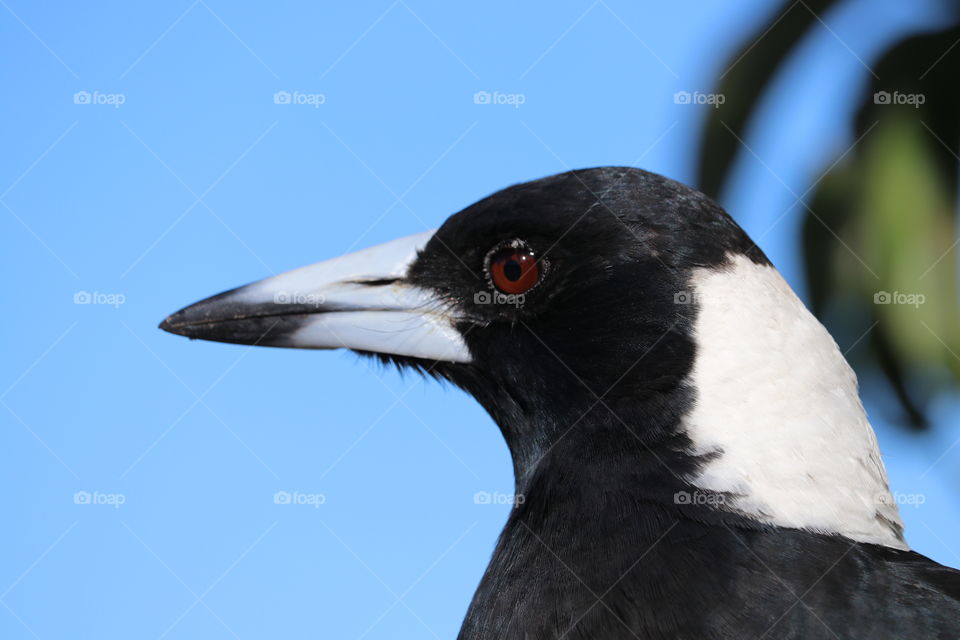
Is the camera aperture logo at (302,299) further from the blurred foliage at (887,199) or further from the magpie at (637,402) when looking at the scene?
the blurred foliage at (887,199)

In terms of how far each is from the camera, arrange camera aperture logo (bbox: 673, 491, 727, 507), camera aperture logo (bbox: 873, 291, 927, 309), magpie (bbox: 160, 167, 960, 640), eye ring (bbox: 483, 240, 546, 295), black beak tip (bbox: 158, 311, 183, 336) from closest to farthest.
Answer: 1. magpie (bbox: 160, 167, 960, 640)
2. camera aperture logo (bbox: 673, 491, 727, 507)
3. eye ring (bbox: 483, 240, 546, 295)
4. black beak tip (bbox: 158, 311, 183, 336)
5. camera aperture logo (bbox: 873, 291, 927, 309)

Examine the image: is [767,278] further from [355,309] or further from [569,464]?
[355,309]

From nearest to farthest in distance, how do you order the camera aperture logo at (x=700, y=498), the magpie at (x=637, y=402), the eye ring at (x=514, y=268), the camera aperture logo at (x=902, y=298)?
the magpie at (x=637, y=402) < the camera aperture logo at (x=700, y=498) < the eye ring at (x=514, y=268) < the camera aperture logo at (x=902, y=298)

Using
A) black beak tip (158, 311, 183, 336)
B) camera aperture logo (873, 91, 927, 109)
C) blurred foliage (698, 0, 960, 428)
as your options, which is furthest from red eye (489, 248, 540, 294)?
camera aperture logo (873, 91, 927, 109)

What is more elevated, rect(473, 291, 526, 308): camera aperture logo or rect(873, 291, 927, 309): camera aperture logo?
rect(473, 291, 526, 308): camera aperture logo

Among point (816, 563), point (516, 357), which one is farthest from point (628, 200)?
point (816, 563)

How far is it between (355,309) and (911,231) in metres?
2.25

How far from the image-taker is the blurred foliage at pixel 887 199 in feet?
11.9

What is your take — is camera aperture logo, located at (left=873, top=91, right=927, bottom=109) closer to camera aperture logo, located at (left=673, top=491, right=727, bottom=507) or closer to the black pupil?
the black pupil

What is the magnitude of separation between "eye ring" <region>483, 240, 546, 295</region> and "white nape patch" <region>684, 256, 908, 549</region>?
1.14 feet

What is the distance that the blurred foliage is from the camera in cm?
364

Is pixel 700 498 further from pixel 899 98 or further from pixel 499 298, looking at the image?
pixel 899 98

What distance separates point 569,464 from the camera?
2.10 m

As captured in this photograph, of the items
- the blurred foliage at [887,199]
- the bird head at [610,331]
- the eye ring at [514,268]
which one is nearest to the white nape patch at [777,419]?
the bird head at [610,331]
